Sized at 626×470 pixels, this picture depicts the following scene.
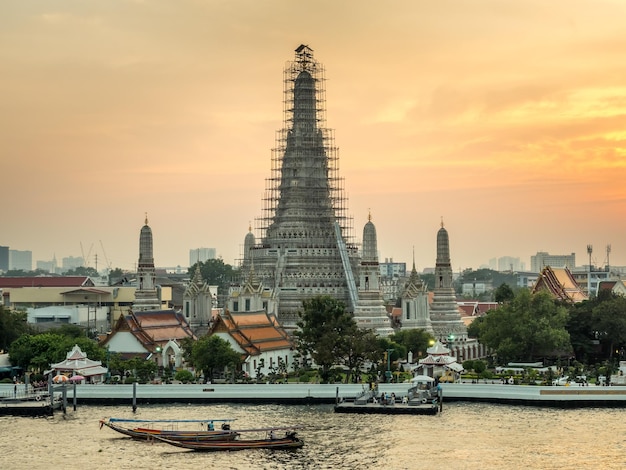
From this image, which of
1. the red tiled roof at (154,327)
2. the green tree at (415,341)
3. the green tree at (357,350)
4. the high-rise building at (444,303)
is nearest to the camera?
the green tree at (357,350)

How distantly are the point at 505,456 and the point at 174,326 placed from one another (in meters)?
48.9

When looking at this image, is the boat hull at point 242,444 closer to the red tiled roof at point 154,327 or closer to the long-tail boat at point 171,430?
the long-tail boat at point 171,430

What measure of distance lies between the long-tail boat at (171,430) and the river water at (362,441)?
562 mm

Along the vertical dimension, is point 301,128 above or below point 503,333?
above

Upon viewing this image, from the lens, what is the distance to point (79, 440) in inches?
2616

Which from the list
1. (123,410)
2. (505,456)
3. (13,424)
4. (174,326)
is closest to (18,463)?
(13,424)

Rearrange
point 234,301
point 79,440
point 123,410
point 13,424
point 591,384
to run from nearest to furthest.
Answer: point 79,440 → point 13,424 → point 123,410 → point 591,384 → point 234,301

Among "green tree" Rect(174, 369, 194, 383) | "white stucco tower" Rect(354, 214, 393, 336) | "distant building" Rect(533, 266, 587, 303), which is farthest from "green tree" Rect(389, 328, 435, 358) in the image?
"distant building" Rect(533, 266, 587, 303)

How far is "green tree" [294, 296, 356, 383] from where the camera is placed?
8756 cm

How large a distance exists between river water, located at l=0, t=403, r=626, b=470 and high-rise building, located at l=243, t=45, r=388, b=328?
140ft

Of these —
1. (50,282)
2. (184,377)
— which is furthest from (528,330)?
(50,282)

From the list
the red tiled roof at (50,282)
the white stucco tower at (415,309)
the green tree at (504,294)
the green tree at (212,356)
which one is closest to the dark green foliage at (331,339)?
the green tree at (212,356)

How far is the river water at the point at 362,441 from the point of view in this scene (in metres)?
60.1

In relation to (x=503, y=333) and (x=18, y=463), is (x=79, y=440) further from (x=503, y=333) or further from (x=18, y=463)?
(x=503, y=333)
